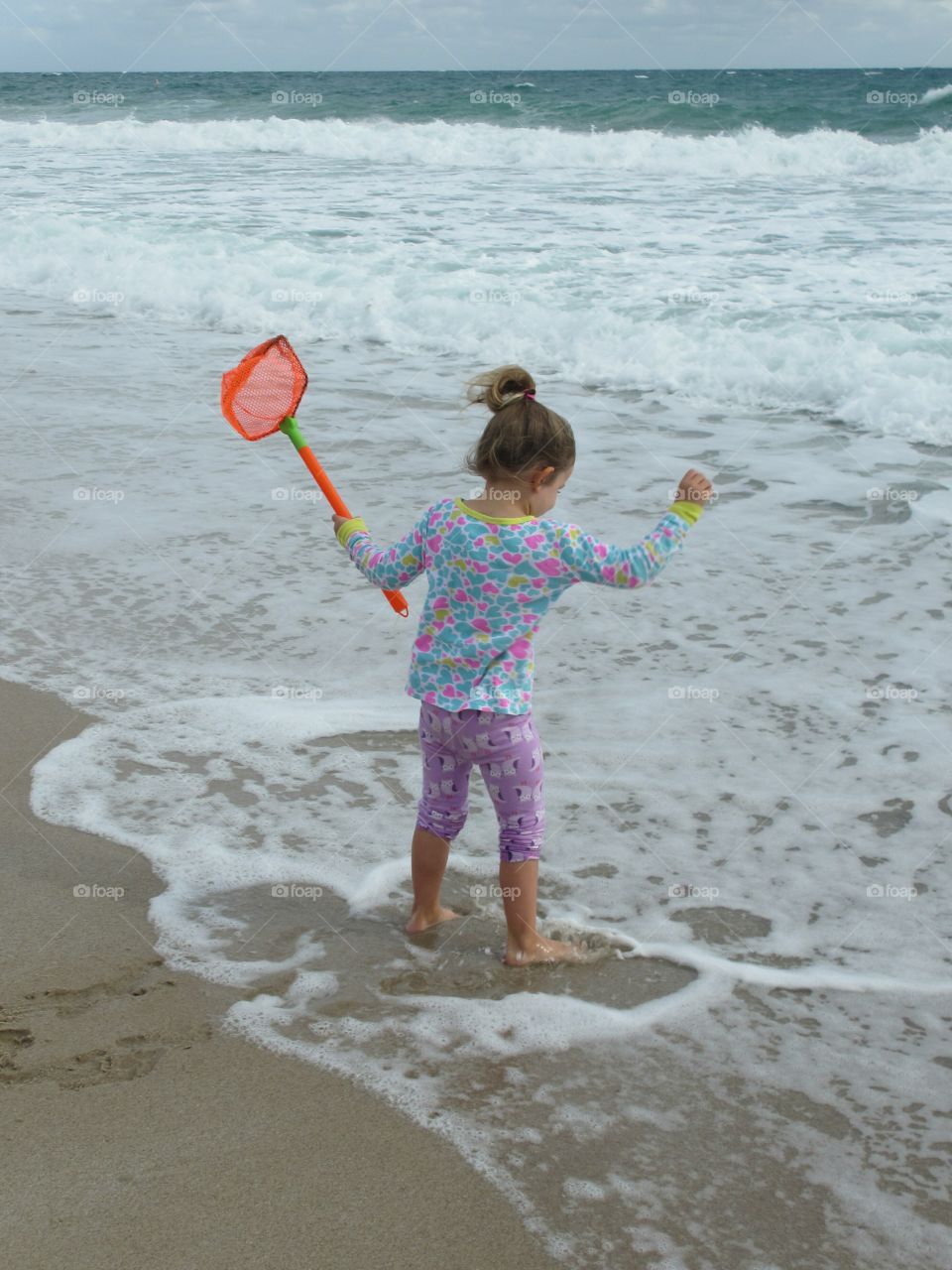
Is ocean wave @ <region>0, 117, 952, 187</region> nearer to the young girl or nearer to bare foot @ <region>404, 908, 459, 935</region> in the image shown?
the young girl

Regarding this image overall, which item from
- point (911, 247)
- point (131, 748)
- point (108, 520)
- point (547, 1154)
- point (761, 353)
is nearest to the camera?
point (547, 1154)

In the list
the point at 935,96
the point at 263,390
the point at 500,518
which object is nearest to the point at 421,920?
the point at 500,518

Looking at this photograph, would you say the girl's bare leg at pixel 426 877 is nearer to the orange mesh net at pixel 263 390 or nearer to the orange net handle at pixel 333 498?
the orange net handle at pixel 333 498

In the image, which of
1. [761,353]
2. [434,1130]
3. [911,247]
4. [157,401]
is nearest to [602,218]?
[911,247]

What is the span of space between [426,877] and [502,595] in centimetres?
63

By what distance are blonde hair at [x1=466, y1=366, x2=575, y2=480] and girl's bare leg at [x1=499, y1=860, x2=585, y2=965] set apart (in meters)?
0.78

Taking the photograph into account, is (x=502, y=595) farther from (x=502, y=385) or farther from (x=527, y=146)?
(x=527, y=146)

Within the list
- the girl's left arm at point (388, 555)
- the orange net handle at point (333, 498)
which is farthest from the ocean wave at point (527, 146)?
the girl's left arm at point (388, 555)

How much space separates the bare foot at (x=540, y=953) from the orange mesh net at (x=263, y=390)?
125cm

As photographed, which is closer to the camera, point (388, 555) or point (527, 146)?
point (388, 555)

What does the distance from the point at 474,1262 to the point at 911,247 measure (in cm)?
1046

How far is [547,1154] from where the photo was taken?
1.96 metres

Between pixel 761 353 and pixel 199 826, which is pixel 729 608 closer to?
pixel 199 826

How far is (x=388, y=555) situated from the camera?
8.25 ft
